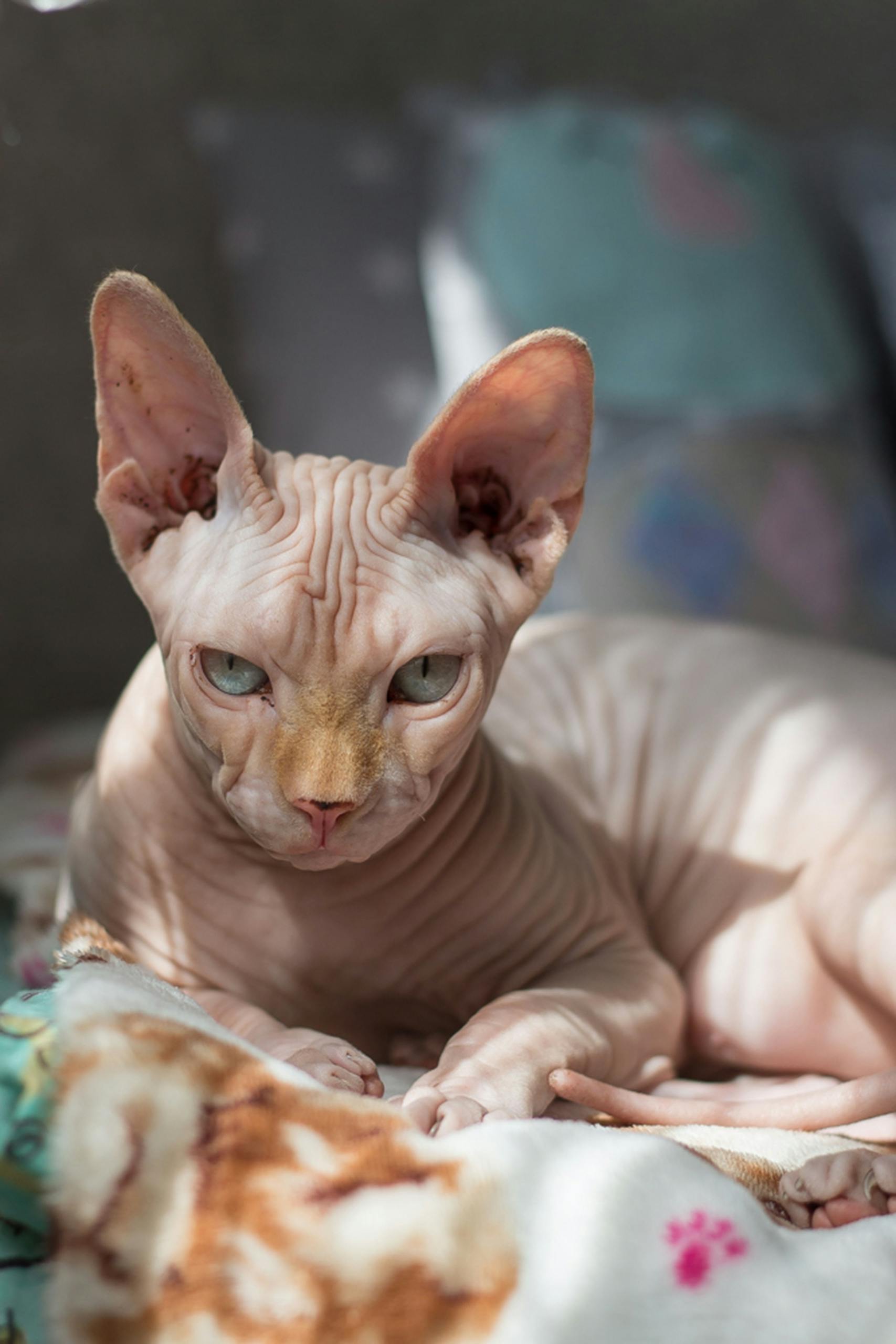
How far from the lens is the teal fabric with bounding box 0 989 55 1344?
2.41ft

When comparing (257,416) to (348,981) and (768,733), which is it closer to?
(768,733)

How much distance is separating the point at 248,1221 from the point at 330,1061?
0.66 feet

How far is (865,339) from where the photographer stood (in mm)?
2430

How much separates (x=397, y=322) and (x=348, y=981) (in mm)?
1440

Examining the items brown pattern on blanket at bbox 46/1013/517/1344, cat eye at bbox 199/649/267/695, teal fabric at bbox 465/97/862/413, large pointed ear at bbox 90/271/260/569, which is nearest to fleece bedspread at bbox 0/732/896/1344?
brown pattern on blanket at bbox 46/1013/517/1344

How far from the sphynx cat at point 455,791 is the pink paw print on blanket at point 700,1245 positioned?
0.55 ft

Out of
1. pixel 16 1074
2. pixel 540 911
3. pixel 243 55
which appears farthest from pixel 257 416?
pixel 16 1074

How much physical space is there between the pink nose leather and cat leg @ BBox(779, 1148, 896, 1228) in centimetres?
40

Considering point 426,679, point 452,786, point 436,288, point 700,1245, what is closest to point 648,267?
point 436,288

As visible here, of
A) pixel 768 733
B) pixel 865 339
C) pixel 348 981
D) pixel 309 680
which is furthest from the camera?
pixel 865 339

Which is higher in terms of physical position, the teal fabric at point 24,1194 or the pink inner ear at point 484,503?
the pink inner ear at point 484,503

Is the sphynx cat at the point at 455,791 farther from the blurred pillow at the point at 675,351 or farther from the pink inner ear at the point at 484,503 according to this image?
the blurred pillow at the point at 675,351

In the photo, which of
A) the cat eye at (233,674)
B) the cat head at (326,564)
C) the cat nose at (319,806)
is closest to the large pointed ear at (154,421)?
the cat head at (326,564)

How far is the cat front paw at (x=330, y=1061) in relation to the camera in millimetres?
906
